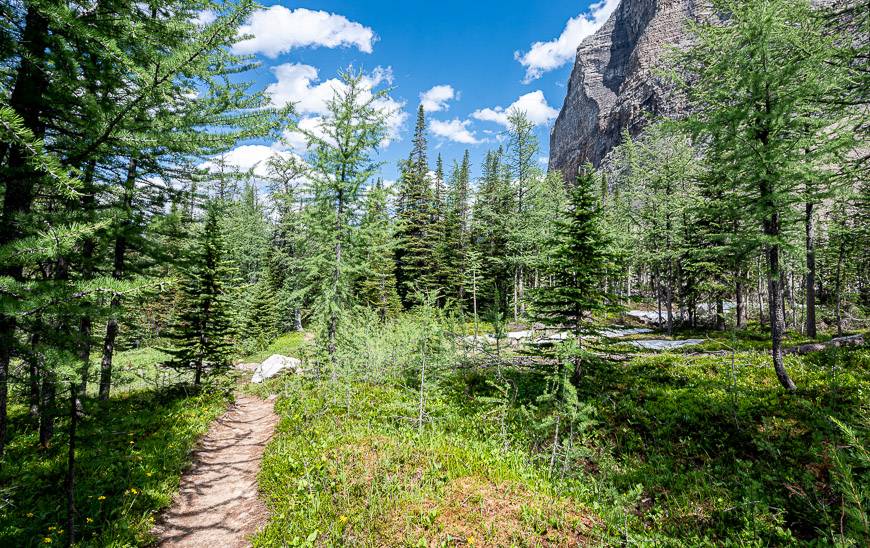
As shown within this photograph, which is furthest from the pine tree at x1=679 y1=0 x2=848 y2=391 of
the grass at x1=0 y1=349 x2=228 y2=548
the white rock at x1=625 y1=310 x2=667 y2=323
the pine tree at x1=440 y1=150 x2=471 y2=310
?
the white rock at x1=625 y1=310 x2=667 y2=323

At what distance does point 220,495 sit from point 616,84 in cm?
14489

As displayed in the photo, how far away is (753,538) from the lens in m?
5.43

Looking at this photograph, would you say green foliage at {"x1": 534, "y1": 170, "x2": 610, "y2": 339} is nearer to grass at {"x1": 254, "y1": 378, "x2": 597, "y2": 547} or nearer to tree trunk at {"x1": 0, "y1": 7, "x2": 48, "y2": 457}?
grass at {"x1": 254, "y1": 378, "x2": 597, "y2": 547}

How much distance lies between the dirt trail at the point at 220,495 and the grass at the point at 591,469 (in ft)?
1.54

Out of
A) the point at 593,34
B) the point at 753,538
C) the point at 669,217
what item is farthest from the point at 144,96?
the point at 593,34

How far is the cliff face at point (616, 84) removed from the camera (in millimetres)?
96312

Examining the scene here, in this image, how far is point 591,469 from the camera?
8125 millimetres

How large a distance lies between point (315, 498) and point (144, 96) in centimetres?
632

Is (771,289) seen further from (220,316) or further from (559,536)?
(220,316)

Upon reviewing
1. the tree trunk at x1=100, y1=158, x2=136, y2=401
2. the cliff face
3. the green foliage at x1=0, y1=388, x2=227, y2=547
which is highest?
the cliff face

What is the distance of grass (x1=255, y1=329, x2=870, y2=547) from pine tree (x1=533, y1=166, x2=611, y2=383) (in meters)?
2.86

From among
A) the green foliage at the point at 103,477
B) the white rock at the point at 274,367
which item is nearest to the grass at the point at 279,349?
the white rock at the point at 274,367

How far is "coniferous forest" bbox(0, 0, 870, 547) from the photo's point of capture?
3.38 metres

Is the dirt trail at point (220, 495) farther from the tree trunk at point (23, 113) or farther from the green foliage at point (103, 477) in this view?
the tree trunk at point (23, 113)
